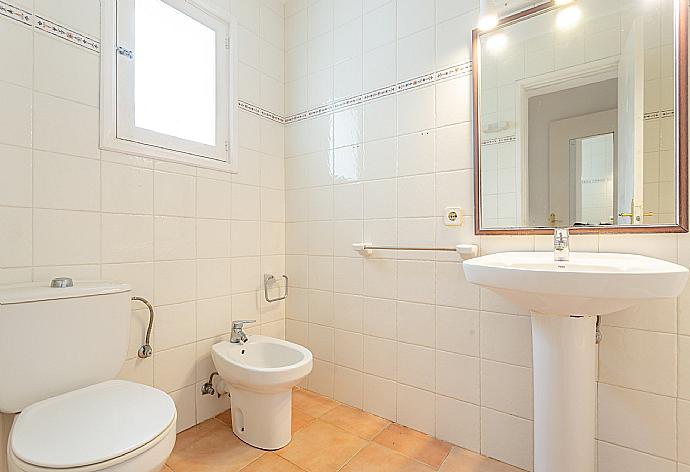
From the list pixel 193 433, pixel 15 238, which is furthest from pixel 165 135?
pixel 193 433

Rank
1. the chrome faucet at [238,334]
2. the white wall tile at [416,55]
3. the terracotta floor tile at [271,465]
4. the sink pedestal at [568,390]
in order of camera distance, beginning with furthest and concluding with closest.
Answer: the chrome faucet at [238,334] → the white wall tile at [416,55] → the terracotta floor tile at [271,465] → the sink pedestal at [568,390]

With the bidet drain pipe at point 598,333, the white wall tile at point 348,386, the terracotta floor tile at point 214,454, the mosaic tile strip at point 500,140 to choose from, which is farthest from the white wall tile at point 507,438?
the mosaic tile strip at point 500,140

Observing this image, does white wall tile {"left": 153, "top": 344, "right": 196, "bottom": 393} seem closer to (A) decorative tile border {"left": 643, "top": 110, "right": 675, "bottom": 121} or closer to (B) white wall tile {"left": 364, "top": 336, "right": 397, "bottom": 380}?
(B) white wall tile {"left": 364, "top": 336, "right": 397, "bottom": 380}

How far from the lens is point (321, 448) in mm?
1622

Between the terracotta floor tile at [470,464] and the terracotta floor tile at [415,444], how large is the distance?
30 mm

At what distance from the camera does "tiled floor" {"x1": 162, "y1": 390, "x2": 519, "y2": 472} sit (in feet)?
4.89

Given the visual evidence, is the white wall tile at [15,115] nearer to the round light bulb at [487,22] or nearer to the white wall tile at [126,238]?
the white wall tile at [126,238]

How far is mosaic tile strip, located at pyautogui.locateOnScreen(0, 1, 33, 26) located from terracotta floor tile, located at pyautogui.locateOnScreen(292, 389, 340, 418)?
2.08 m

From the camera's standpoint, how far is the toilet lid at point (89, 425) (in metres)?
0.86

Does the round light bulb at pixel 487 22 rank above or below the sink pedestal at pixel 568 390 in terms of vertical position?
above

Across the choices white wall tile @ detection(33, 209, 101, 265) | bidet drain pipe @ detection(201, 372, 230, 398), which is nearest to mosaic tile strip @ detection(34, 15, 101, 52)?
white wall tile @ detection(33, 209, 101, 265)

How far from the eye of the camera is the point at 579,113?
1411 mm

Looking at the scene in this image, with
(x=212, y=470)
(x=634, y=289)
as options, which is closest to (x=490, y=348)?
(x=634, y=289)

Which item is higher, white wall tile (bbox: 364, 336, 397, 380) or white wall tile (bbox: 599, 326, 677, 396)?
white wall tile (bbox: 599, 326, 677, 396)
